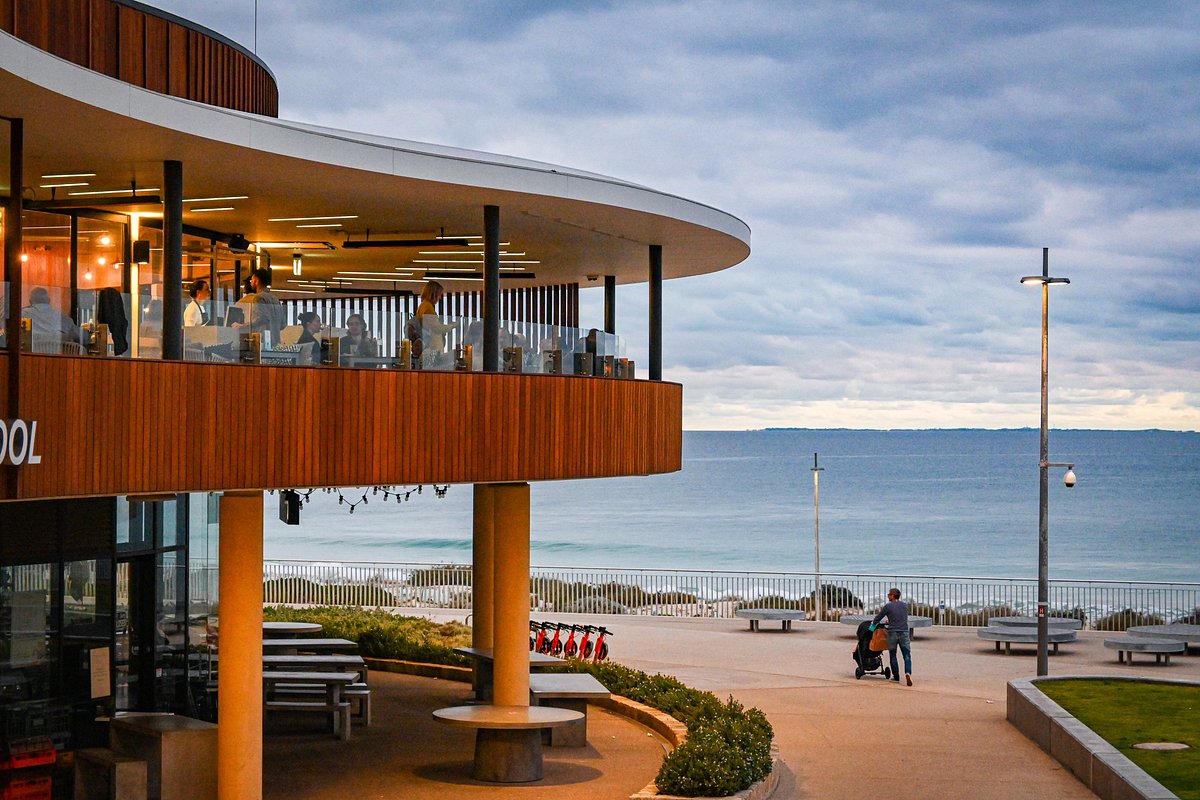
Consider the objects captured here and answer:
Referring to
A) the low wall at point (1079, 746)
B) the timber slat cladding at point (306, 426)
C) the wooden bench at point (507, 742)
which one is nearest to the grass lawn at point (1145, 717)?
the low wall at point (1079, 746)

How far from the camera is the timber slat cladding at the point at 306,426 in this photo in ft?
36.2

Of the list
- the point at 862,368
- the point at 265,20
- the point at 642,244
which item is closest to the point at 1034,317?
the point at 862,368

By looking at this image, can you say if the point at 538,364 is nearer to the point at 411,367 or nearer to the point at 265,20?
the point at 411,367

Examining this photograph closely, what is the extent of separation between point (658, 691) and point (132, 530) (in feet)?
25.9

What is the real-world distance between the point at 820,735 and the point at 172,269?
11483mm

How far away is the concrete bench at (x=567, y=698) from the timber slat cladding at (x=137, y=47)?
8.85 m

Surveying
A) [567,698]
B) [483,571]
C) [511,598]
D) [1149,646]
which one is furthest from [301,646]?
[1149,646]

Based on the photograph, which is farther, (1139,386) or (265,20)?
(1139,386)

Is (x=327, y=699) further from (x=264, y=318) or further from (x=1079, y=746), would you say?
(x=1079, y=746)

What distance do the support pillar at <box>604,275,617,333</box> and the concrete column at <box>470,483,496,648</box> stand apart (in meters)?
3.34

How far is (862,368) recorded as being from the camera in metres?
112

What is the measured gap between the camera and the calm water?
8750 centimetres

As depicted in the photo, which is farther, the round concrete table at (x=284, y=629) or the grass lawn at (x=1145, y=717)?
the round concrete table at (x=284, y=629)

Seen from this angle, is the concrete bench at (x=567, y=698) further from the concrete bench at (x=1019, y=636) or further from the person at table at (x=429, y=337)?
the concrete bench at (x=1019, y=636)
